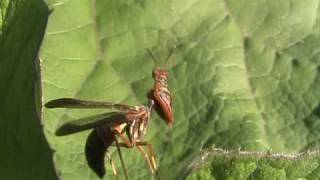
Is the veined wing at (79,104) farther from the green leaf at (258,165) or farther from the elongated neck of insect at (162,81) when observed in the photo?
the green leaf at (258,165)

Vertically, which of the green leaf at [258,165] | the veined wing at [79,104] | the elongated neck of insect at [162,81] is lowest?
the green leaf at [258,165]

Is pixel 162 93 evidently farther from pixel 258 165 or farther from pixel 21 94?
pixel 258 165

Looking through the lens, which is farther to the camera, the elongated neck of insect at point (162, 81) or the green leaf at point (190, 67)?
the elongated neck of insect at point (162, 81)

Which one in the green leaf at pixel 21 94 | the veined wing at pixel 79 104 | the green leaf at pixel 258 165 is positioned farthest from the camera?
the green leaf at pixel 21 94

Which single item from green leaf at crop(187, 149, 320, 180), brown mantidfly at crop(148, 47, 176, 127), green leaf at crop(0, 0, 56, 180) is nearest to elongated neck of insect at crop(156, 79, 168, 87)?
brown mantidfly at crop(148, 47, 176, 127)

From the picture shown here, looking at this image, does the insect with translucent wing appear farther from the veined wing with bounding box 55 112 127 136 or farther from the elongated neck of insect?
the elongated neck of insect

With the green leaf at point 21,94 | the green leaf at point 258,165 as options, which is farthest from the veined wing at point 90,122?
the green leaf at point 258,165
